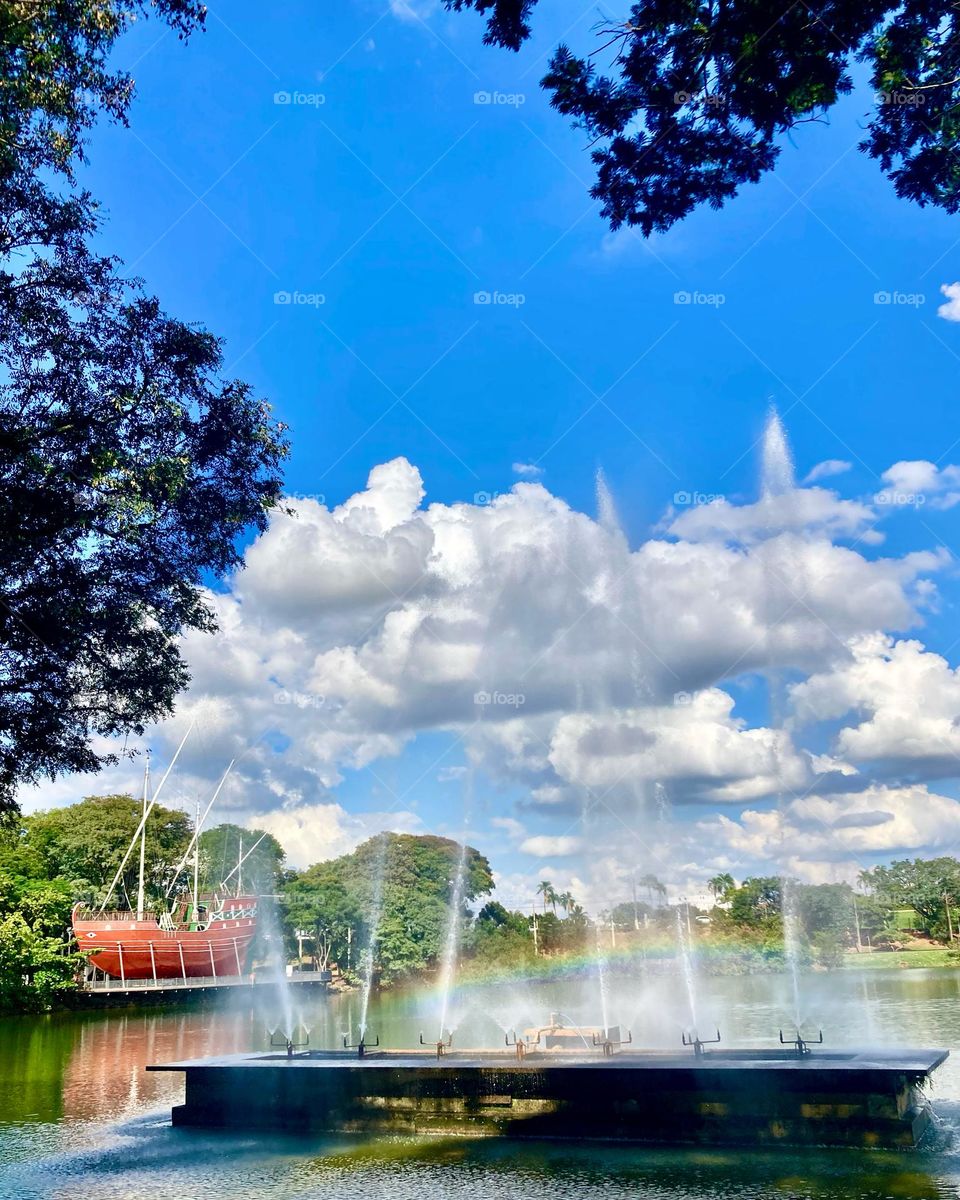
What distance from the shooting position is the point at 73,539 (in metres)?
12.9

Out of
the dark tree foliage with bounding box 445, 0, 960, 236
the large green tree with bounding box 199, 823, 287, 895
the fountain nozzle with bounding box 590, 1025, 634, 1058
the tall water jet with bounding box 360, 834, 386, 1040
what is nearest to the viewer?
the dark tree foliage with bounding box 445, 0, 960, 236

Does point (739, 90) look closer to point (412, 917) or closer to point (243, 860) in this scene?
point (412, 917)

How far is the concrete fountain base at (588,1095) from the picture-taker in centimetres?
1380

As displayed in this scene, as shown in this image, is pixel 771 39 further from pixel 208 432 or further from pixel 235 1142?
pixel 235 1142

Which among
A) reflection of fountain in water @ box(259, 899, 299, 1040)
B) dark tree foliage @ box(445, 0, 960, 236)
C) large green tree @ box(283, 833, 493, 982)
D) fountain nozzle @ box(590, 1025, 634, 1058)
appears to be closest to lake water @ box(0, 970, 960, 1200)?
fountain nozzle @ box(590, 1025, 634, 1058)

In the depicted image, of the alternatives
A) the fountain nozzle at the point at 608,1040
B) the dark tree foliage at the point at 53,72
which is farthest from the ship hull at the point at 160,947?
the dark tree foliage at the point at 53,72

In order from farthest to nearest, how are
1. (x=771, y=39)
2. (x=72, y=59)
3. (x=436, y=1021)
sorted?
(x=436, y=1021) → (x=72, y=59) → (x=771, y=39)

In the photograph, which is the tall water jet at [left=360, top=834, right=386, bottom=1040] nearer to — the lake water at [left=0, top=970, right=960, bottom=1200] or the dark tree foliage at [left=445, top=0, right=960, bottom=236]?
the lake water at [left=0, top=970, right=960, bottom=1200]

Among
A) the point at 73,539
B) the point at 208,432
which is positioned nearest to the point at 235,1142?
the point at 73,539

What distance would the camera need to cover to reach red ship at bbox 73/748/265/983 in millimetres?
57031

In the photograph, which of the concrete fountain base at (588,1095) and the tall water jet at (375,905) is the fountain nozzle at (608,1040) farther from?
the tall water jet at (375,905)

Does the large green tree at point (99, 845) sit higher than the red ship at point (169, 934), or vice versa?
the large green tree at point (99, 845)

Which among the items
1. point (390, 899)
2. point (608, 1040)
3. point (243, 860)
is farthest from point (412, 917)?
point (608, 1040)

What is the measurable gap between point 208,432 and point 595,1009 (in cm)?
2913
